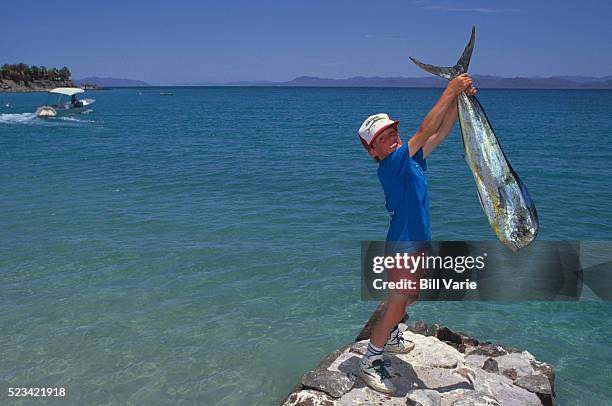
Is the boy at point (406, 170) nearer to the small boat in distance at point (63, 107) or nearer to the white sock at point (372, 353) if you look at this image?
the white sock at point (372, 353)

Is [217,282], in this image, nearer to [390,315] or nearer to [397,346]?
[397,346]

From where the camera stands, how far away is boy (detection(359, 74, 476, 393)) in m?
3.83

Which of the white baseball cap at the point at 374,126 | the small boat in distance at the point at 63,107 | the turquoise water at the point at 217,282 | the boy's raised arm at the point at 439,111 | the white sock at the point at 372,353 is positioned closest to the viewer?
the boy's raised arm at the point at 439,111

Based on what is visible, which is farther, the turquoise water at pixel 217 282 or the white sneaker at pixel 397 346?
the turquoise water at pixel 217 282

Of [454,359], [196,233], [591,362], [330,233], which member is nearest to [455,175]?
[330,233]

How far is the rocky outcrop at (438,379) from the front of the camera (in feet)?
15.2

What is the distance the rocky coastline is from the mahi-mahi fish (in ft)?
5.03

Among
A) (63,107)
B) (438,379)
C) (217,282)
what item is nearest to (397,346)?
(438,379)

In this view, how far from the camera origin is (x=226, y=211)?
13367mm

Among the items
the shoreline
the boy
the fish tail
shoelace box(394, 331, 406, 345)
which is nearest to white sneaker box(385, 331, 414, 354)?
shoelace box(394, 331, 406, 345)

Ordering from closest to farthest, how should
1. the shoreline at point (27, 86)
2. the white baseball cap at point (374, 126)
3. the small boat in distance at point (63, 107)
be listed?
the white baseball cap at point (374, 126) < the small boat in distance at point (63, 107) < the shoreline at point (27, 86)

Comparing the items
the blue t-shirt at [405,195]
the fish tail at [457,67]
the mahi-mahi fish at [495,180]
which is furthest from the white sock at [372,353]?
the fish tail at [457,67]

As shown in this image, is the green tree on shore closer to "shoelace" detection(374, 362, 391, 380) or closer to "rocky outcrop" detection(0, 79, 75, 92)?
"rocky outcrop" detection(0, 79, 75, 92)

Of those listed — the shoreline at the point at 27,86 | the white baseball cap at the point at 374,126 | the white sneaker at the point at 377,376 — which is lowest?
the white sneaker at the point at 377,376
